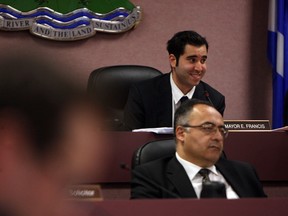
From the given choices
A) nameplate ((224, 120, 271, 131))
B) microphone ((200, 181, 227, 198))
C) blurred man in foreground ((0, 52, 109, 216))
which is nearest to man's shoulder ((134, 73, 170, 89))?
nameplate ((224, 120, 271, 131))

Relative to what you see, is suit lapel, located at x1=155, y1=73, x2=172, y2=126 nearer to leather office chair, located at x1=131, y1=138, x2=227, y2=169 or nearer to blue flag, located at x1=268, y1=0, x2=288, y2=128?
leather office chair, located at x1=131, y1=138, x2=227, y2=169

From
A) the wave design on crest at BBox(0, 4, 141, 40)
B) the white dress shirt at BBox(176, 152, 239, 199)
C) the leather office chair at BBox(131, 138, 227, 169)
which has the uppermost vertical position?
the wave design on crest at BBox(0, 4, 141, 40)

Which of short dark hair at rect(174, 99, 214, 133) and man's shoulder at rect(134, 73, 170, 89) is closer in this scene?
short dark hair at rect(174, 99, 214, 133)

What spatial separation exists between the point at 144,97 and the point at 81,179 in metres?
3.49

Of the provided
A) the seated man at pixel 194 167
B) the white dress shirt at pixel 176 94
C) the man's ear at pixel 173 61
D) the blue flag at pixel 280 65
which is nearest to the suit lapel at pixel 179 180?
the seated man at pixel 194 167

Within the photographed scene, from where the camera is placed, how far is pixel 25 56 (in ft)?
2.30

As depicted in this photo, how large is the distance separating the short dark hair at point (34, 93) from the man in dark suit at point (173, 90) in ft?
11.1

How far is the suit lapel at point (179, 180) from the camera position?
288 cm

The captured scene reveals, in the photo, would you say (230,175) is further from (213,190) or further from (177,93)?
(177,93)

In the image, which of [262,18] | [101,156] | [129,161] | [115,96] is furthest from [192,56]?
[101,156]

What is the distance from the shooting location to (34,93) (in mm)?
699

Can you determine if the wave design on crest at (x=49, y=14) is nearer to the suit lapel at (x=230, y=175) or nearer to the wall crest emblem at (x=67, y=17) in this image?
the wall crest emblem at (x=67, y=17)

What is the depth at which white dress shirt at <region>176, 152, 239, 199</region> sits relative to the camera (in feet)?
9.81

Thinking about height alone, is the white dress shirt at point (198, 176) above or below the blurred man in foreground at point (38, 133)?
below
